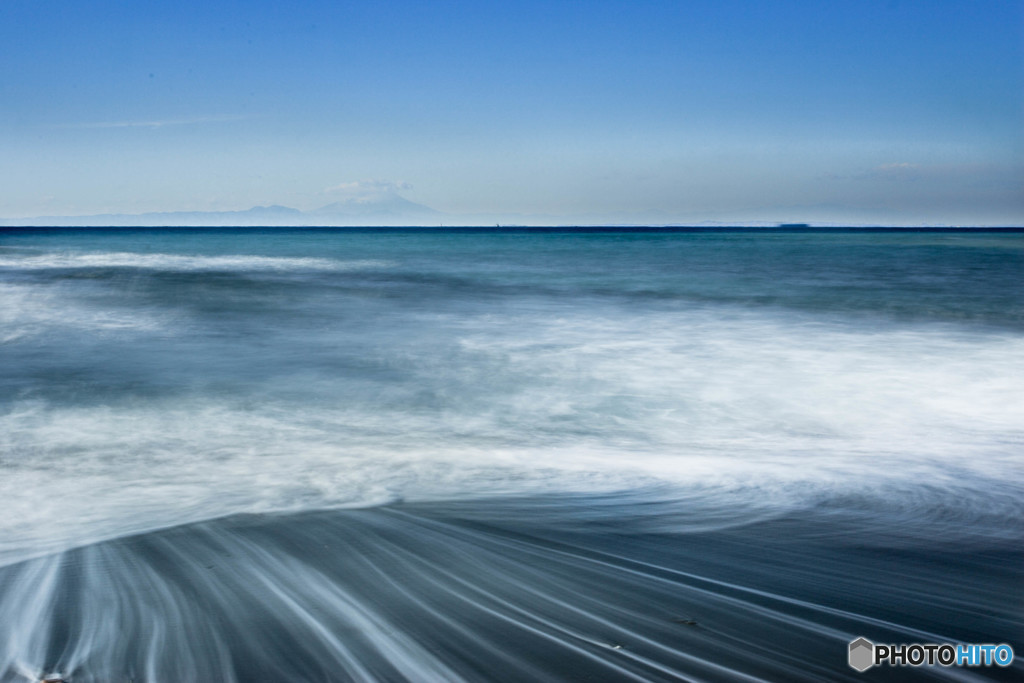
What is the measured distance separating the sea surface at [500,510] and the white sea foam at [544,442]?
0.02m

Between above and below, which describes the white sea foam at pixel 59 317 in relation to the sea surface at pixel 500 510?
above

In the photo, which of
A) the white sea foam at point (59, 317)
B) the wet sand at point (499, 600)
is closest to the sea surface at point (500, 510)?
the wet sand at point (499, 600)

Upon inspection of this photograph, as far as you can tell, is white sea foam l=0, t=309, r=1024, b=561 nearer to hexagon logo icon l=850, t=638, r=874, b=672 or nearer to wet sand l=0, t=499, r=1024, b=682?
wet sand l=0, t=499, r=1024, b=682

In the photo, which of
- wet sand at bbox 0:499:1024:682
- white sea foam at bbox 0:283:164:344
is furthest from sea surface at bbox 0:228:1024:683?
white sea foam at bbox 0:283:164:344

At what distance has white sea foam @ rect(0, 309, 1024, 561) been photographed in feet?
11.0

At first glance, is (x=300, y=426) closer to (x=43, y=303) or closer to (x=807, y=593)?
(x=807, y=593)

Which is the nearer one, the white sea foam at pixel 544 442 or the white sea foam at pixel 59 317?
the white sea foam at pixel 544 442

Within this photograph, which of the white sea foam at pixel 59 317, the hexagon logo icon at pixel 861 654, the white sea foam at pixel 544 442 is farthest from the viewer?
the white sea foam at pixel 59 317

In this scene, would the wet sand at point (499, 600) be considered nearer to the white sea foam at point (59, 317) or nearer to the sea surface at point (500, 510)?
the sea surface at point (500, 510)

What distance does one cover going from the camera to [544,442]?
4352mm

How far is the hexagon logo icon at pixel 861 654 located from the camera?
206 cm

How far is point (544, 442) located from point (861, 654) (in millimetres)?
2387

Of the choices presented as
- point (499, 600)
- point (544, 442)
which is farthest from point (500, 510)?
point (544, 442)

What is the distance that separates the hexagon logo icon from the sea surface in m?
0.03
